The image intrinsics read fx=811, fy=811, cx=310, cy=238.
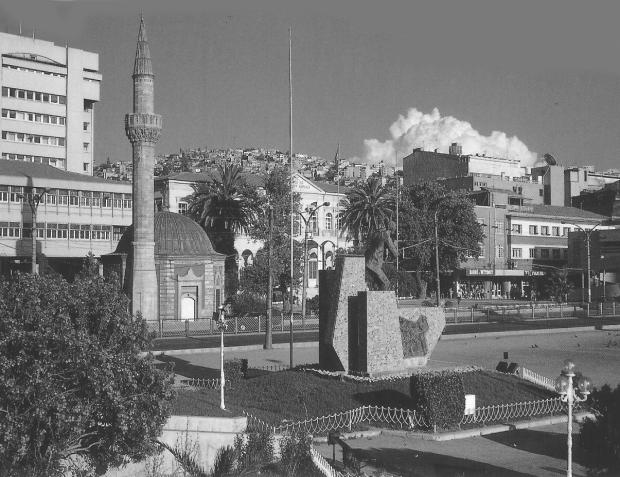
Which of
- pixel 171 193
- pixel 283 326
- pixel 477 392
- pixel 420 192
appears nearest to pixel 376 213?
pixel 420 192

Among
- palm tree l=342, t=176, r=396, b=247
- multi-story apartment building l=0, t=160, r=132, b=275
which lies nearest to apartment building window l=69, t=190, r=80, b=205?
multi-story apartment building l=0, t=160, r=132, b=275

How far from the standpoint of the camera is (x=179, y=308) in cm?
5569

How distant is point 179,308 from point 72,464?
4104 cm

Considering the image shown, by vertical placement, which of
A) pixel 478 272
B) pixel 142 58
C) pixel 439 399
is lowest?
pixel 439 399

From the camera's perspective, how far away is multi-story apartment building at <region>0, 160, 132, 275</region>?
57219mm

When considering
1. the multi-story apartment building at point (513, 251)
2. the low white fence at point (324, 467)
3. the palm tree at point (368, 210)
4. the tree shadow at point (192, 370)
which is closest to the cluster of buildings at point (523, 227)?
the multi-story apartment building at point (513, 251)

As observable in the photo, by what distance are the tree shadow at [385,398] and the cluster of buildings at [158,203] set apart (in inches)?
1087

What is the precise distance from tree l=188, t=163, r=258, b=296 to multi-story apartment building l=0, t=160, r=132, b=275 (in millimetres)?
6303

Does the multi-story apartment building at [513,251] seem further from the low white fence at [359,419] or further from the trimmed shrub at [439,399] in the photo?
the low white fence at [359,419]

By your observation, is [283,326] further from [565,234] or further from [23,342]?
[565,234]

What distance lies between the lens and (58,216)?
60062mm

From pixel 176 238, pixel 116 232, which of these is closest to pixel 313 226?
pixel 116 232

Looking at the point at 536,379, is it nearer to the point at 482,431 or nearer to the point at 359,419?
the point at 482,431

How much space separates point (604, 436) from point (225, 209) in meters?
53.9
